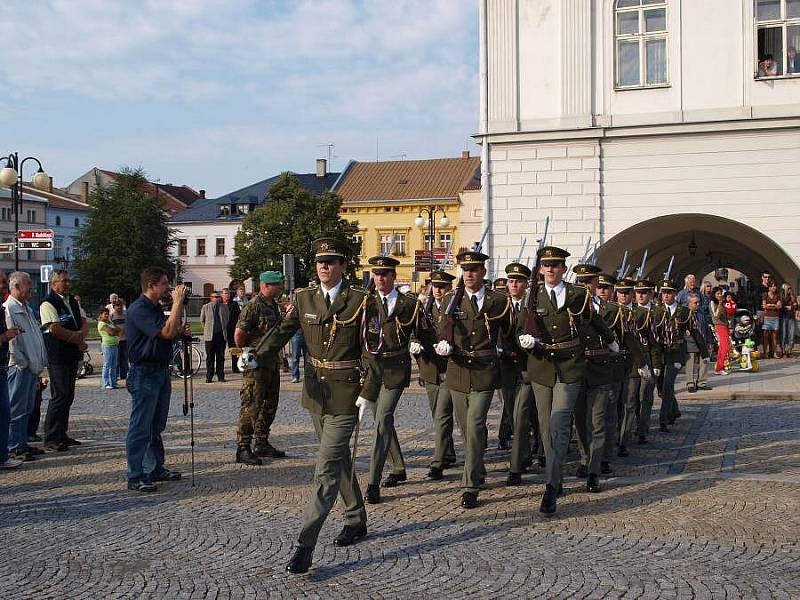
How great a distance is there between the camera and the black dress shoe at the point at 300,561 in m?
5.79

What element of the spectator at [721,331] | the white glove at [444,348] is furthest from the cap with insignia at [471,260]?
the spectator at [721,331]

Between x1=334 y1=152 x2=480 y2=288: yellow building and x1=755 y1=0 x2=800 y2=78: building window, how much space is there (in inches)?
1797

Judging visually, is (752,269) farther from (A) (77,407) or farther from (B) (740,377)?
(A) (77,407)

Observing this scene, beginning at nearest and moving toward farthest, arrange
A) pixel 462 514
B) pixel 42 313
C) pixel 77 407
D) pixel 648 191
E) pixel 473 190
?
pixel 462 514 < pixel 42 313 < pixel 77 407 < pixel 648 191 < pixel 473 190

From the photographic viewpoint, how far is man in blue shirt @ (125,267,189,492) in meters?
8.36

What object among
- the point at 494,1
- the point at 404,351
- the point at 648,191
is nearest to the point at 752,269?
the point at 648,191

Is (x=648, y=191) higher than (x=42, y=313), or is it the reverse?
(x=648, y=191)

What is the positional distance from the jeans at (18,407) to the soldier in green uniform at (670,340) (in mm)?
7076

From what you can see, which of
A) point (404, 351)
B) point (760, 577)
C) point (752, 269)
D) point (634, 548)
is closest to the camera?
point (760, 577)

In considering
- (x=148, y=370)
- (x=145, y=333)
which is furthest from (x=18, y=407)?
(x=145, y=333)

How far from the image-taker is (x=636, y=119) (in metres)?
22.9

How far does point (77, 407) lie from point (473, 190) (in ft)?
183

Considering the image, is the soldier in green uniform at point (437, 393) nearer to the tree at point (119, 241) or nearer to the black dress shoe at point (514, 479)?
the black dress shoe at point (514, 479)

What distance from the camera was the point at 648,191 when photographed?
2311 cm
